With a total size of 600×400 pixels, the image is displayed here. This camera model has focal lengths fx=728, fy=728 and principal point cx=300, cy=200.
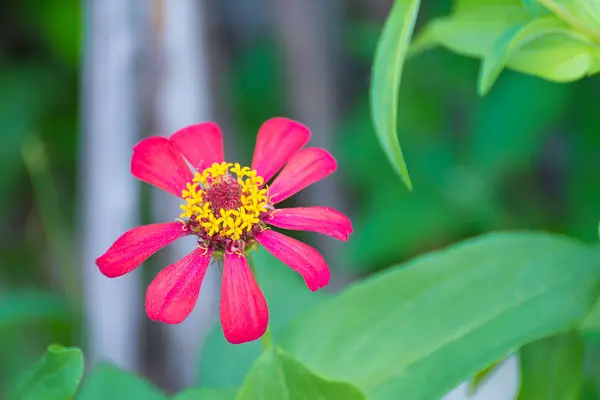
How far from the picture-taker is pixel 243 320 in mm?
534

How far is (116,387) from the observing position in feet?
2.27

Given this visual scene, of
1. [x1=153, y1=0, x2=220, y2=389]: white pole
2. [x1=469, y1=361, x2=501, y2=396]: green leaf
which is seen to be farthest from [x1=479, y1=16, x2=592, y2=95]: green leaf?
[x1=153, y1=0, x2=220, y2=389]: white pole

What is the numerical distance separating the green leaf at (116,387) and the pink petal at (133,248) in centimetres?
16

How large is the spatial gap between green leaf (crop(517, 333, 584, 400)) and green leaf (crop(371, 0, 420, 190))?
9.2 inches

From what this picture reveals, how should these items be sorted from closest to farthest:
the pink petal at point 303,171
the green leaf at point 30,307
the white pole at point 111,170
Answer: the pink petal at point 303,171 → the white pole at point 111,170 → the green leaf at point 30,307

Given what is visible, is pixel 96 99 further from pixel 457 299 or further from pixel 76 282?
pixel 457 299

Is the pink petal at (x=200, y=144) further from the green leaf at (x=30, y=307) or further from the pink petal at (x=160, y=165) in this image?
the green leaf at (x=30, y=307)

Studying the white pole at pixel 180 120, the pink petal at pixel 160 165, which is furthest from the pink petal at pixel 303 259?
the white pole at pixel 180 120

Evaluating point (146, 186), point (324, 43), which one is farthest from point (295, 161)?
point (324, 43)

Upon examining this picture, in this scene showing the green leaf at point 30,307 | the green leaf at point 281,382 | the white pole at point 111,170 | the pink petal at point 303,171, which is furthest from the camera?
the green leaf at point 30,307

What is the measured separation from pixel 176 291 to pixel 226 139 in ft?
2.60

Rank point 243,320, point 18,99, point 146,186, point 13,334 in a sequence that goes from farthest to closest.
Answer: point 18,99, point 13,334, point 146,186, point 243,320

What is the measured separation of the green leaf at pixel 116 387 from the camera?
27.0 inches

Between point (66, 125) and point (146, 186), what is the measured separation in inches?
19.3
